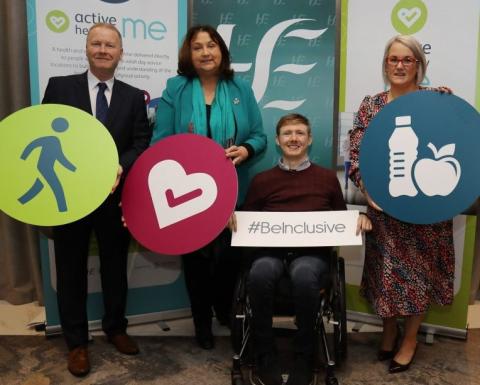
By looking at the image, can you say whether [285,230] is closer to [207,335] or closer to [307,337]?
[307,337]

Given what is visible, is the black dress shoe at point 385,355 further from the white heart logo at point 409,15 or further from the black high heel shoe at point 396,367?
the white heart logo at point 409,15

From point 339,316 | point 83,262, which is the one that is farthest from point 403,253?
point 83,262

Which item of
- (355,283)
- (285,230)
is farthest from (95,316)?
(355,283)

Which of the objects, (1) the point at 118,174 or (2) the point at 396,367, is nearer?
(1) the point at 118,174

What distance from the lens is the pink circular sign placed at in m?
1.98

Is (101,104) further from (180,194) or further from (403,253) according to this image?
(403,253)

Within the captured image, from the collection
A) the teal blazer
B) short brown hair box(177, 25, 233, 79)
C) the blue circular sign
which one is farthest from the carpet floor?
short brown hair box(177, 25, 233, 79)

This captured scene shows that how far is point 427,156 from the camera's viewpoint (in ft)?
6.18

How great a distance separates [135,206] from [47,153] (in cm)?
43

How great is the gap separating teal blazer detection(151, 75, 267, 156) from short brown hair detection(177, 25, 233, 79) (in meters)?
0.04

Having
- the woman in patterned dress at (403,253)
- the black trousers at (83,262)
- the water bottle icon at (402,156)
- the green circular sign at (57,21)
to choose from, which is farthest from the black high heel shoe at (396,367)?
the green circular sign at (57,21)

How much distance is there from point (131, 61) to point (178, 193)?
0.96 m

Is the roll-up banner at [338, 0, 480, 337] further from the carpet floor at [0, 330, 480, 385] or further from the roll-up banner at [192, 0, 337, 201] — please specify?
the carpet floor at [0, 330, 480, 385]

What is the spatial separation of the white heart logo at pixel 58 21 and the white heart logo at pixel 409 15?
1.75 m
